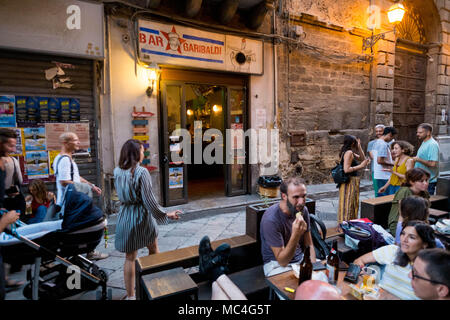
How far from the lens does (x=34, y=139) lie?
16.1 ft

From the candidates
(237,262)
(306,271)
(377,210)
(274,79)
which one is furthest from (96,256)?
(274,79)

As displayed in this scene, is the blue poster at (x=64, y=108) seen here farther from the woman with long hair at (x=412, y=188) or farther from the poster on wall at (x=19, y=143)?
the woman with long hair at (x=412, y=188)

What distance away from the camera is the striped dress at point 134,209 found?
9.62ft

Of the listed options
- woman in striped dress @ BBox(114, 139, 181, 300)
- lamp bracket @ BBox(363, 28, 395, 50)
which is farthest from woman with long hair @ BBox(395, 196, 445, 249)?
lamp bracket @ BBox(363, 28, 395, 50)

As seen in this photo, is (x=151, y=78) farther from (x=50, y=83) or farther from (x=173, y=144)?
(x=50, y=83)

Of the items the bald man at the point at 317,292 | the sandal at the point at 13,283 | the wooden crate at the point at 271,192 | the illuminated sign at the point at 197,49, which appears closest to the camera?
the bald man at the point at 317,292

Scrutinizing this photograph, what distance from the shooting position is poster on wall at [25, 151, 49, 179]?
487 cm

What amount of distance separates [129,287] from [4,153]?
1.82 m

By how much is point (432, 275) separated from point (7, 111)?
19.8ft

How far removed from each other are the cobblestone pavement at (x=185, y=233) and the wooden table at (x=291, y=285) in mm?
1871

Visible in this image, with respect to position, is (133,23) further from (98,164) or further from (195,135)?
(195,135)

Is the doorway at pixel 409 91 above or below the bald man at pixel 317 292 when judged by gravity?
above

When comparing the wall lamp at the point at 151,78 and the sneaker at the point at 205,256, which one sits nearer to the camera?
the sneaker at the point at 205,256

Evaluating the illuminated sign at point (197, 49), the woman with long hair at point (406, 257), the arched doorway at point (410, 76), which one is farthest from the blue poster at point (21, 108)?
the arched doorway at point (410, 76)
